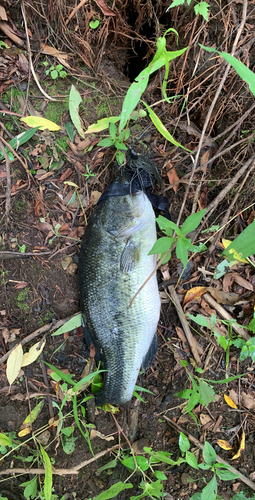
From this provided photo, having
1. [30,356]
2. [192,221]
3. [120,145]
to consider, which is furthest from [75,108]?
[30,356]

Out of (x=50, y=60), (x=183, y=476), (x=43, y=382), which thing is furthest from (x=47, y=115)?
(x=183, y=476)

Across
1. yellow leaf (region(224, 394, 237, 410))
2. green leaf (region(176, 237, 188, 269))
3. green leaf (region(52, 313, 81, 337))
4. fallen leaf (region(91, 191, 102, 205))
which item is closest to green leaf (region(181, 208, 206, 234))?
green leaf (region(176, 237, 188, 269))

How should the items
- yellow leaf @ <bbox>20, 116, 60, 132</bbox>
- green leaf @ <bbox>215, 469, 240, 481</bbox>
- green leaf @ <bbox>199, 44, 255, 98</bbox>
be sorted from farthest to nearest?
yellow leaf @ <bbox>20, 116, 60, 132</bbox>
green leaf @ <bbox>215, 469, 240, 481</bbox>
green leaf @ <bbox>199, 44, 255, 98</bbox>

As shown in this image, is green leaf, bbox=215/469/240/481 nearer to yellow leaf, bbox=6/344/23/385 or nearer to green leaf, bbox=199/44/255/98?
yellow leaf, bbox=6/344/23/385

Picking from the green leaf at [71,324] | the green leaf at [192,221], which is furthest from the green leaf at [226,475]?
the green leaf at [192,221]

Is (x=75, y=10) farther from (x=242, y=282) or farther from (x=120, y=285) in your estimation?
(x=242, y=282)

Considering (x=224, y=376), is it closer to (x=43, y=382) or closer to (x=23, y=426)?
(x=43, y=382)
